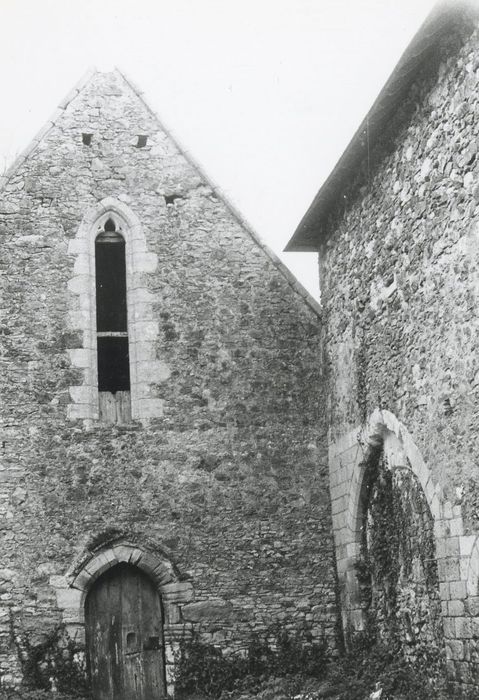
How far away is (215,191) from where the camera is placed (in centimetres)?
1276

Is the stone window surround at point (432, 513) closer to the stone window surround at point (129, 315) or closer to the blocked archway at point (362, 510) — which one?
the blocked archway at point (362, 510)

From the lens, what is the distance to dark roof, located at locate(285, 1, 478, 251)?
27.6 ft

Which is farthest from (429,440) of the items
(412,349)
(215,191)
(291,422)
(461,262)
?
(215,191)

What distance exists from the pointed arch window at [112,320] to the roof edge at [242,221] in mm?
1268

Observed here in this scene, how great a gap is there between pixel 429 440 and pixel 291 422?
3142 mm

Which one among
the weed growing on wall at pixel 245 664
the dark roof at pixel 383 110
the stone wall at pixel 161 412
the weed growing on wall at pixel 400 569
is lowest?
the weed growing on wall at pixel 245 664

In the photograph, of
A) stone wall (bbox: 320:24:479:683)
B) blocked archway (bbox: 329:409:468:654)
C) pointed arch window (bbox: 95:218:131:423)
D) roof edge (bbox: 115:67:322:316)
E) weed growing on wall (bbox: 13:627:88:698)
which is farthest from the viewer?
roof edge (bbox: 115:67:322:316)

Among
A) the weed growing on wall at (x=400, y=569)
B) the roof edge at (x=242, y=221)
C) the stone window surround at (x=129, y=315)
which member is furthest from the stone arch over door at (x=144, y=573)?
the roof edge at (x=242, y=221)

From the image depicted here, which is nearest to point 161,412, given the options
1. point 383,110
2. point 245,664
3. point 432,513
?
point 245,664

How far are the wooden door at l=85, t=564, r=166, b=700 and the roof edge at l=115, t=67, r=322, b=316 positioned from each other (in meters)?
3.78

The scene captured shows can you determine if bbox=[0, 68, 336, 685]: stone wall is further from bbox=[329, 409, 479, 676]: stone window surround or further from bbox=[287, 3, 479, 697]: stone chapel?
bbox=[287, 3, 479, 697]: stone chapel

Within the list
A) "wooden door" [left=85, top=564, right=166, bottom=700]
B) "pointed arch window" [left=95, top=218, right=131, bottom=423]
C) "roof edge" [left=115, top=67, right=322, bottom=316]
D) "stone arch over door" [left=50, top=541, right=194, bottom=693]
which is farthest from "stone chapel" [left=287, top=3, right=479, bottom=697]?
"pointed arch window" [left=95, top=218, right=131, bottom=423]

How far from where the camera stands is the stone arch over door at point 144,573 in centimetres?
1117

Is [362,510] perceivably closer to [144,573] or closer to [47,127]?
[144,573]
